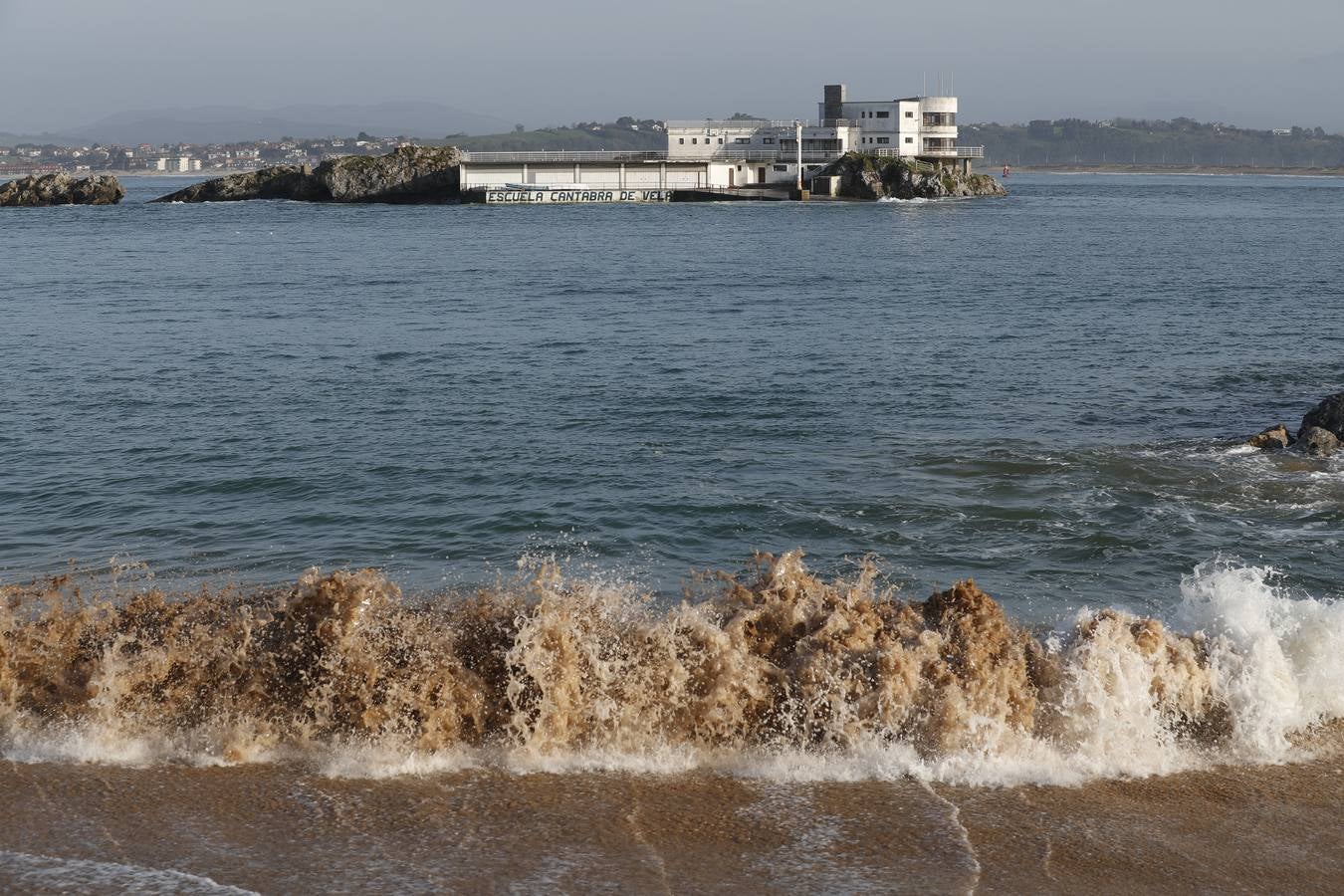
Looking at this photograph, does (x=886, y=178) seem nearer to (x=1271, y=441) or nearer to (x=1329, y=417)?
(x=1329, y=417)

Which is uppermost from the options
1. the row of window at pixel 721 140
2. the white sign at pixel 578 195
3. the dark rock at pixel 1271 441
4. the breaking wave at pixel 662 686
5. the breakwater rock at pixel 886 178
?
the row of window at pixel 721 140

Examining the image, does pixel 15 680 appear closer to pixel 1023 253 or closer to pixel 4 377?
pixel 4 377

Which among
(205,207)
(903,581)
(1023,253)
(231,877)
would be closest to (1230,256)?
(1023,253)

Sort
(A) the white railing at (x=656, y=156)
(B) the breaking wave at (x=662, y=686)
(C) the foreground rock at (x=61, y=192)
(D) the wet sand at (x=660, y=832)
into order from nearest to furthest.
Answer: (D) the wet sand at (x=660, y=832) < (B) the breaking wave at (x=662, y=686) < (C) the foreground rock at (x=61, y=192) < (A) the white railing at (x=656, y=156)

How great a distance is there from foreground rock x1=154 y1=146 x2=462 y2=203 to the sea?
242 feet

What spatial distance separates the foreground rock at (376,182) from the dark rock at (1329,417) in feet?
292

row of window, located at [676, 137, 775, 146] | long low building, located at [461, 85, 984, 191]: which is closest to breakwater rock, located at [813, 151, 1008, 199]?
long low building, located at [461, 85, 984, 191]

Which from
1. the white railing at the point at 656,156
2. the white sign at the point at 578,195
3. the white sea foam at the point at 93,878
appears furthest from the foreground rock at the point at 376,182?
the white sea foam at the point at 93,878

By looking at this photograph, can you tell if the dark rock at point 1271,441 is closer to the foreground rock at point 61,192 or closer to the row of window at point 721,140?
the row of window at point 721,140

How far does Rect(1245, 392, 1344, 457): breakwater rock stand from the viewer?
17938mm

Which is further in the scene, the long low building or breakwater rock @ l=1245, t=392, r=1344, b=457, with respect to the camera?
the long low building

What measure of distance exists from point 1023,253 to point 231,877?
2078 inches

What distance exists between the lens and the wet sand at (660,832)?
23.2ft

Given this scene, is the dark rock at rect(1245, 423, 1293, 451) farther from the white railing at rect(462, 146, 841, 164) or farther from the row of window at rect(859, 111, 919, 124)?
the row of window at rect(859, 111, 919, 124)
